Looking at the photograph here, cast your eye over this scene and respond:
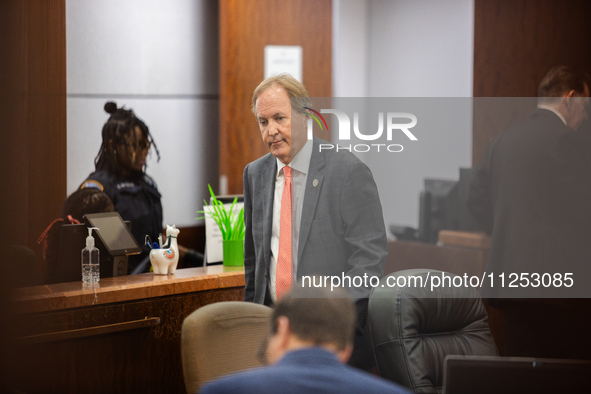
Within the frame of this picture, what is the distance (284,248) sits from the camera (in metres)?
2.23

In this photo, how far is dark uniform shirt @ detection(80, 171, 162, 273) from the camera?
10.8ft

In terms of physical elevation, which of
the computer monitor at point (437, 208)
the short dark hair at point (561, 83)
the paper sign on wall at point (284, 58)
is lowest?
the computer monitor at point (437, 208)

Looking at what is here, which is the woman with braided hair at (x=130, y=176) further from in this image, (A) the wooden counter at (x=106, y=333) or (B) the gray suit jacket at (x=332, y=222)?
(B) the gray suit jacket at (x=332, y=222)

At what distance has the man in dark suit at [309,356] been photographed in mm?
995

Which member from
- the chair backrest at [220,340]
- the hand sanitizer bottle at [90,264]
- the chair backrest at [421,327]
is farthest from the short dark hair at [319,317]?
the hand sanitizer bottle at [90,264]

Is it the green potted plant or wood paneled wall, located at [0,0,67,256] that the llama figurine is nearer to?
the green potted plant

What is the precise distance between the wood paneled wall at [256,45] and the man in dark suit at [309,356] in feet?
10.2

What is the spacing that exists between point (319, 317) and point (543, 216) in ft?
5.78

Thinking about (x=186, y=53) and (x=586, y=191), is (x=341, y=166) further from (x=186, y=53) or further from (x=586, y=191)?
(x=186, y=53)

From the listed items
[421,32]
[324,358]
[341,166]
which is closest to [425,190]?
[341,166]

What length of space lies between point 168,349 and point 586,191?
1.93 metres

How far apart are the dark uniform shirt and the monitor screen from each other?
26.1 inches

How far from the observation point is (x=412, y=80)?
2908 mm

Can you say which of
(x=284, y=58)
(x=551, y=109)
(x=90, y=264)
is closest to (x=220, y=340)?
(x=90, y=264)
